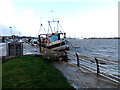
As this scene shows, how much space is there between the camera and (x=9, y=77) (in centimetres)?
553

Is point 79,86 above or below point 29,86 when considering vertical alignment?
below

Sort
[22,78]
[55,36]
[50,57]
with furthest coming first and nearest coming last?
[55,36]
[50,57]
[22,78]

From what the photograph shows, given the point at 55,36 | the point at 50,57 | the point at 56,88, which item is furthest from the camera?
the point at 55,36

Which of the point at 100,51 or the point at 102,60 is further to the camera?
the point at 100,51

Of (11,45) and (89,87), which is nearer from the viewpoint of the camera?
(89,87)

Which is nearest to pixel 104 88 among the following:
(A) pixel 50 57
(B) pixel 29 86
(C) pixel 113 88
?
(C) pixel 113 88

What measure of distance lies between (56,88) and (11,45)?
28.9ft

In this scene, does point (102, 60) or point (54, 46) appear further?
point (54, 46)

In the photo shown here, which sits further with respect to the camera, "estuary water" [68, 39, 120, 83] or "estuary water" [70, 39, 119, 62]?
"estuary water" [70, 39, 119, 62]

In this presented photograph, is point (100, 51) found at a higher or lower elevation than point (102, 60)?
lower

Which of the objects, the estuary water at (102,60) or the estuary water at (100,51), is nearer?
the estuary water at (102,60)

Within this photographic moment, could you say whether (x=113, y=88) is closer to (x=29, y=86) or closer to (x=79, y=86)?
(x=79, y=86)

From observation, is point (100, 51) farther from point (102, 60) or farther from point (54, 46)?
point (102, 60)

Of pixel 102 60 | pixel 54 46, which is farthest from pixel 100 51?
pixel 102 60
